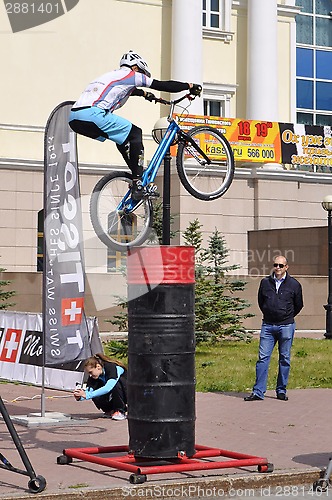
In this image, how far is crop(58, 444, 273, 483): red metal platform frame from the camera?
9.66 metres

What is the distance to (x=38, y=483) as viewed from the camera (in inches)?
354

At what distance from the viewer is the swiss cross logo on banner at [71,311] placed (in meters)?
13.8

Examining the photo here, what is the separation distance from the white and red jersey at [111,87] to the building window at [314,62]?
122 feet

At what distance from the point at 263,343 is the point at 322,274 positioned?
20.1 m

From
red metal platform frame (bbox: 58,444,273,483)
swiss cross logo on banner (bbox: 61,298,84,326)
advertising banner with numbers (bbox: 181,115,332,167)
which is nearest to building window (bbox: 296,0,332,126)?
advertising banner with numbers (bbox: 181,115,332,167)

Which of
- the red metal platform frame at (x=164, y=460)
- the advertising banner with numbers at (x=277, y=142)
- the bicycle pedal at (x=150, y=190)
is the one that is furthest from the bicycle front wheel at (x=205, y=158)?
the advertising banner with numbers at (x=277, y=142)

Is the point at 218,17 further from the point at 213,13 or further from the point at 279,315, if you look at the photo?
the point at 279,315

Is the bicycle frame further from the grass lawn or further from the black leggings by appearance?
the grass lawn

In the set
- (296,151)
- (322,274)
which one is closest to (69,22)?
(296,151)

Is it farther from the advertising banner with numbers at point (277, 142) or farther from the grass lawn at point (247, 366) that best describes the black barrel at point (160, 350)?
the advertising banner with numbers at point (277, 142)

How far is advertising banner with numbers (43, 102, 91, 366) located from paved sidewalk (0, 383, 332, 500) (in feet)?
3.80

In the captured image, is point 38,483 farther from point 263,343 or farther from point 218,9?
point 218,9

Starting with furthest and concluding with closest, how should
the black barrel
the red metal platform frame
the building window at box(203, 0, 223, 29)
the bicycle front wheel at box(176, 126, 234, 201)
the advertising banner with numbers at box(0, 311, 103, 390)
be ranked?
the building window at box(203, 0, 223, 29) → the advertising banner with numbers at box(0, 311, 103, 390) → the bicycle front wheel at box(176, 126, 234, 201) → the black barrel → the red metal platform frame

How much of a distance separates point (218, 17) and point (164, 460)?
119ft
